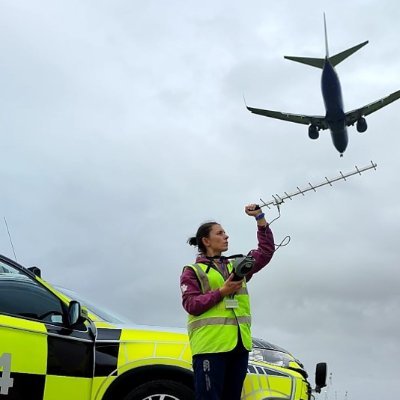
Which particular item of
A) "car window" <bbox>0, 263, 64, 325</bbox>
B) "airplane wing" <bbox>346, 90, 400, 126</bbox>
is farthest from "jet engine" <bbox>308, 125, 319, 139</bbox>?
"car window" <bbox>0, 263, 64, 325</bbox>

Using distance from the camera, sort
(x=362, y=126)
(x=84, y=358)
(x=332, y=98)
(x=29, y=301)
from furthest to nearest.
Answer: (x=332, y=98) → (x=362, y=126) → (x=29, y=301) → (x=84, y=358)

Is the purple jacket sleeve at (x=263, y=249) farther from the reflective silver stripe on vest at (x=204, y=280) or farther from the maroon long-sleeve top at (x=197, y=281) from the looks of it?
the reflective silver stripe on vest at (x=204, y=280)

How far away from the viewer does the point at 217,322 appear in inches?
150

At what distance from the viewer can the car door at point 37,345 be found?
399cm

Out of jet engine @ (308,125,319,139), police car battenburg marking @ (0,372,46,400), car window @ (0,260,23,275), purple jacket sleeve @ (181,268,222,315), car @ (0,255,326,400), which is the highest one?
jet engine @ (308,125,319,139)

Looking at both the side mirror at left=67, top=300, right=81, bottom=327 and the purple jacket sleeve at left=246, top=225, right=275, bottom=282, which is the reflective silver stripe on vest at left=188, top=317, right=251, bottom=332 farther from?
the side mirror at left=67, top=300, right=81, bottom=327

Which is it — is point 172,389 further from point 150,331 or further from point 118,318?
point 118,318

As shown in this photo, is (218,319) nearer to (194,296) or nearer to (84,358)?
(194,296)

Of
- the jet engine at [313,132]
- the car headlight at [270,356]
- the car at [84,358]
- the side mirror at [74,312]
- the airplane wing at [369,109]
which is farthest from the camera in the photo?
the jet engine at [313,132]

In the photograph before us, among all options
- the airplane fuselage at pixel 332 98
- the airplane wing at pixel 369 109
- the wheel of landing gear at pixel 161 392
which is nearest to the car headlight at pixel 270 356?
the wheel of landing gear at pixel 161 392

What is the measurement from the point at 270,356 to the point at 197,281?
0.97 meters

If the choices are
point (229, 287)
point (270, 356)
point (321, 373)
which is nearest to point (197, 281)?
point (229, 287)

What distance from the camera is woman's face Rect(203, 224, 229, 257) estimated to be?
4078 mm

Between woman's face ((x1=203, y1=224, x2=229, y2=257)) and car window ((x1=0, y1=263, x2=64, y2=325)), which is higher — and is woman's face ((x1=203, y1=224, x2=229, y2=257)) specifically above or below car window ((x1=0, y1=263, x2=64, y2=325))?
above
